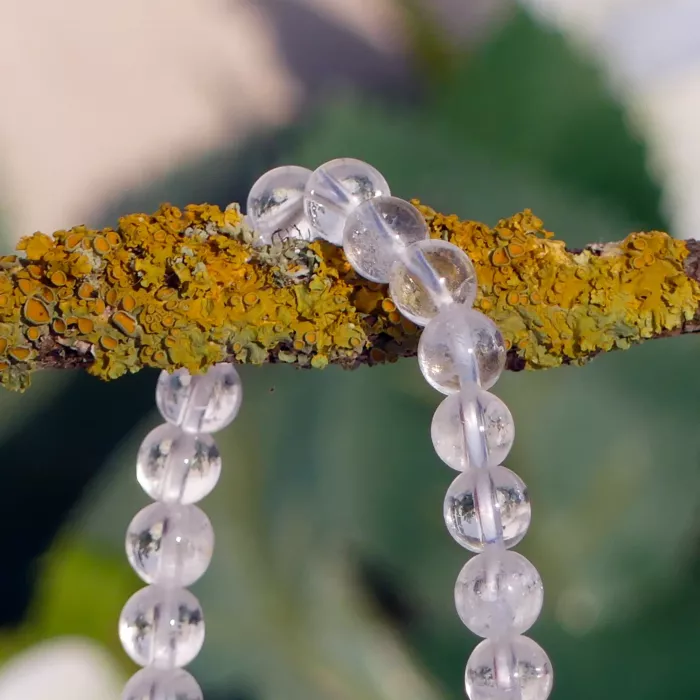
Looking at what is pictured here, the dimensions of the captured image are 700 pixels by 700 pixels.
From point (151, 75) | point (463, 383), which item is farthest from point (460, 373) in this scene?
point (151, 75)

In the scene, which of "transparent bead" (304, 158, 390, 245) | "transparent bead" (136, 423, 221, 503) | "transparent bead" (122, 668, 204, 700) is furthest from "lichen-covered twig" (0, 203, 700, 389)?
"transparent bead" (122, 668, 204, 700)

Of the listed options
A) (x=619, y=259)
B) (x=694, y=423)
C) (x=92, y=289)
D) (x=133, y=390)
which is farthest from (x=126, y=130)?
(x=694, y=423)

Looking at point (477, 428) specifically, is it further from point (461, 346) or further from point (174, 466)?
point (174, 466)

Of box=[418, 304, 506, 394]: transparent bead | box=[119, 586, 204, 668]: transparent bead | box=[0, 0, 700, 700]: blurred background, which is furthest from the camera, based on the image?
box=[0, 0, 700, 700]: blurred background

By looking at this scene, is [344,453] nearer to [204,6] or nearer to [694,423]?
[694,423]

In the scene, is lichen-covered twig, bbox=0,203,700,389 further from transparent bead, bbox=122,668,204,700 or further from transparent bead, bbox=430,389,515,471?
transparent bead, bbox=122,668,204,700

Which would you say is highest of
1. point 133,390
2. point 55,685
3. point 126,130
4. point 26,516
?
point 126,130

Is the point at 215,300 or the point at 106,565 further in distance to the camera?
the point at 106,565

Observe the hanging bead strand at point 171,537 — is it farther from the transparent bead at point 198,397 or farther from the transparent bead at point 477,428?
the transparent bead at point 477,428
